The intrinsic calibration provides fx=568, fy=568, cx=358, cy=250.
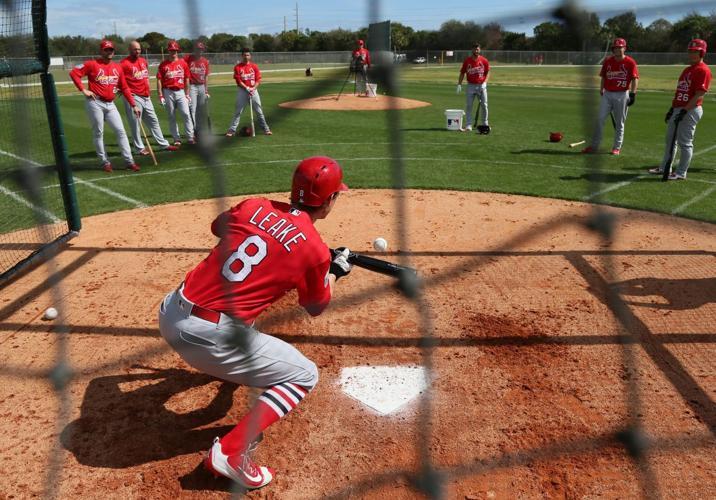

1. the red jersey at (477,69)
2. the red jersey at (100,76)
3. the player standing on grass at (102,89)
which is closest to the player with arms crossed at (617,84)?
the red jersey at (477,69)

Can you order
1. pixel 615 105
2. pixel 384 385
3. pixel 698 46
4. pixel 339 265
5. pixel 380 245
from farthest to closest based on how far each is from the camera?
pixel 615 105, pixel 698 46, pixel 380 245, pixel 384 385, pixel 339 265

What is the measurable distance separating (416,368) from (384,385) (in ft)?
0.96

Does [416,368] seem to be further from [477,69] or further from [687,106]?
[477,69]

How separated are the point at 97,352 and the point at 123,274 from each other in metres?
1.46

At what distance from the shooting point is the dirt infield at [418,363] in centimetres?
293

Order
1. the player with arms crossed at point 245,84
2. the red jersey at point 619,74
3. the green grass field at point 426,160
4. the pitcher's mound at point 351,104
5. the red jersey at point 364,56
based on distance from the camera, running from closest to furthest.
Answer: the red jersey at point 364,56, the green grass field at point 426,160, the red jersey at point 619,74, the player with arms crossed at point 245,84, the pitcher's mound at point 351,104

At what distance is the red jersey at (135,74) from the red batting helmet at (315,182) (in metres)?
8.68

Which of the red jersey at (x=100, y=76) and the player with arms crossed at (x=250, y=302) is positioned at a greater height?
the red jersey at (x=100, y=76)

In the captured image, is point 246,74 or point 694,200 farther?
point 246,74

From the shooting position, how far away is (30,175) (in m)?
9.20

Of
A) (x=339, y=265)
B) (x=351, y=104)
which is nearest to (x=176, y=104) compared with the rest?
(x=351, y=104)

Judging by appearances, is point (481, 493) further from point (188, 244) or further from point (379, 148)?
point (379, 148)

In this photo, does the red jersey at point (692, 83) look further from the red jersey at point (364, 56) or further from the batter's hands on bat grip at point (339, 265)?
the batter's hands on bat grip at point (339, 265)

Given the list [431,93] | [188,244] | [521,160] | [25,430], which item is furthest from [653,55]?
[25,430]
